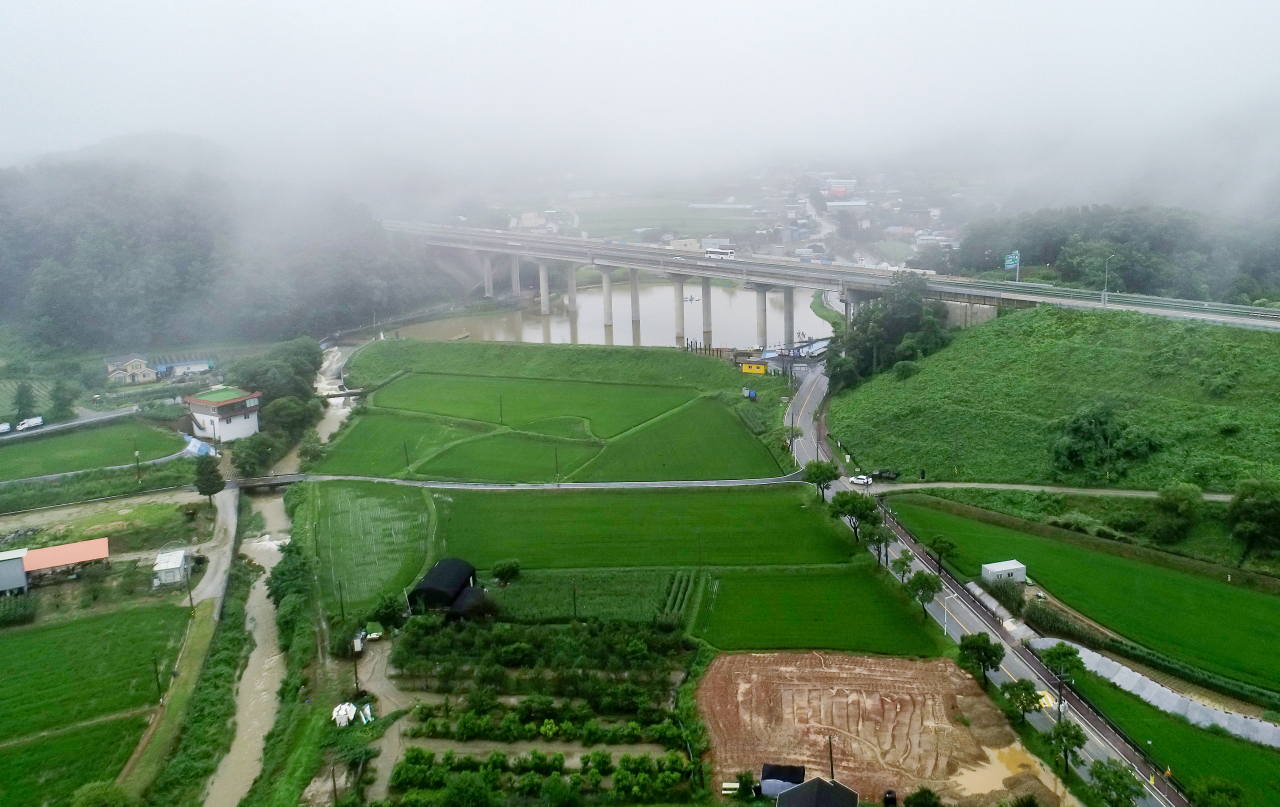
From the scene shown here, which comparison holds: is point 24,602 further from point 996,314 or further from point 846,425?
point 996,314

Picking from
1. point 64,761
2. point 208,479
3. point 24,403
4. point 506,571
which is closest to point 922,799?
point 506,571

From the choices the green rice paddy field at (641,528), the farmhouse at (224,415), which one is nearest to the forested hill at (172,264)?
the farmhouse at (224,415)

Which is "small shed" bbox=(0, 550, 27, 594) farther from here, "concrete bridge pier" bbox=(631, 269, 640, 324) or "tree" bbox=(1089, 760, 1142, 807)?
"concrete bridge pier" bbox=(631, 269, 640, 324)

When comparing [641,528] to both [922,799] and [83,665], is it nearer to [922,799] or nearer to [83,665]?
[922,799]

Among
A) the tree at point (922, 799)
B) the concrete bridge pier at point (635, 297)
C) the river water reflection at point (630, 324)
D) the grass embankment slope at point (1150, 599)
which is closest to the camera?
the tree at point (922, 799)

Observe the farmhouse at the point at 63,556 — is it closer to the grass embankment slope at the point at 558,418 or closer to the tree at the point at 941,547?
the grass embankment slope at the point at 558,418

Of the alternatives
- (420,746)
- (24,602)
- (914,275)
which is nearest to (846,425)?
(914,275)
